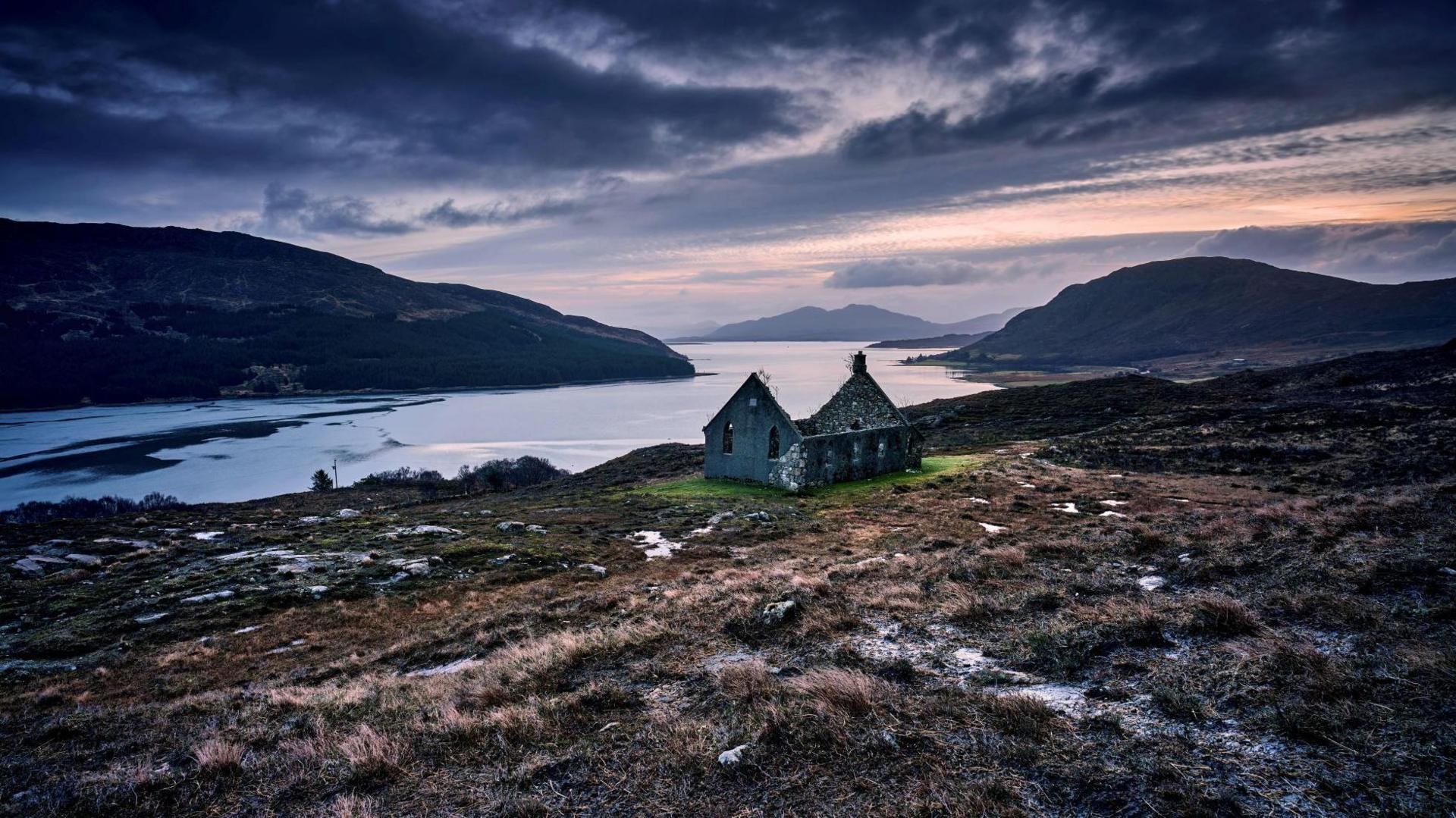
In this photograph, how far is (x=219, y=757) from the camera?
22.2 ft

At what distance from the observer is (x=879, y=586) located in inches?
468

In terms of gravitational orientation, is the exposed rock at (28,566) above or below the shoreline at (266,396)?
below

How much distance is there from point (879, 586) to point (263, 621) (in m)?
16.4

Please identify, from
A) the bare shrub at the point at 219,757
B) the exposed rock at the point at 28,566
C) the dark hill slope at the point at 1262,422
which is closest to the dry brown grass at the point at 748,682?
the bare shrub at the point at 219,757

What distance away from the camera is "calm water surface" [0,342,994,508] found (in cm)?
7231

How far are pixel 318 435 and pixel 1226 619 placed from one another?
121748 mm

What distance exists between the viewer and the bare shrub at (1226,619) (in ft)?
24.4

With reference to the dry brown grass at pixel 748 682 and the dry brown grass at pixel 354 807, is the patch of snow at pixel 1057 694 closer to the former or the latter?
the dry brown grass at pixel 748 682

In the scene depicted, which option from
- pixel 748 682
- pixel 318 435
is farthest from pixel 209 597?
pixel 318 435

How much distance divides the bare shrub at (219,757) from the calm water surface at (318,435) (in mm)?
56441

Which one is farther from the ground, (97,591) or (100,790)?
(100,790)

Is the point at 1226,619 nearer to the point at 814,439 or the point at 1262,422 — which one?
the point at 814,439

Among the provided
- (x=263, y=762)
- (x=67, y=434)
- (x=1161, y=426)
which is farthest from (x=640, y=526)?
(x=67, y=434)

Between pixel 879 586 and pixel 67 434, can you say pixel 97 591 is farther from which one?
pixel 67 434
